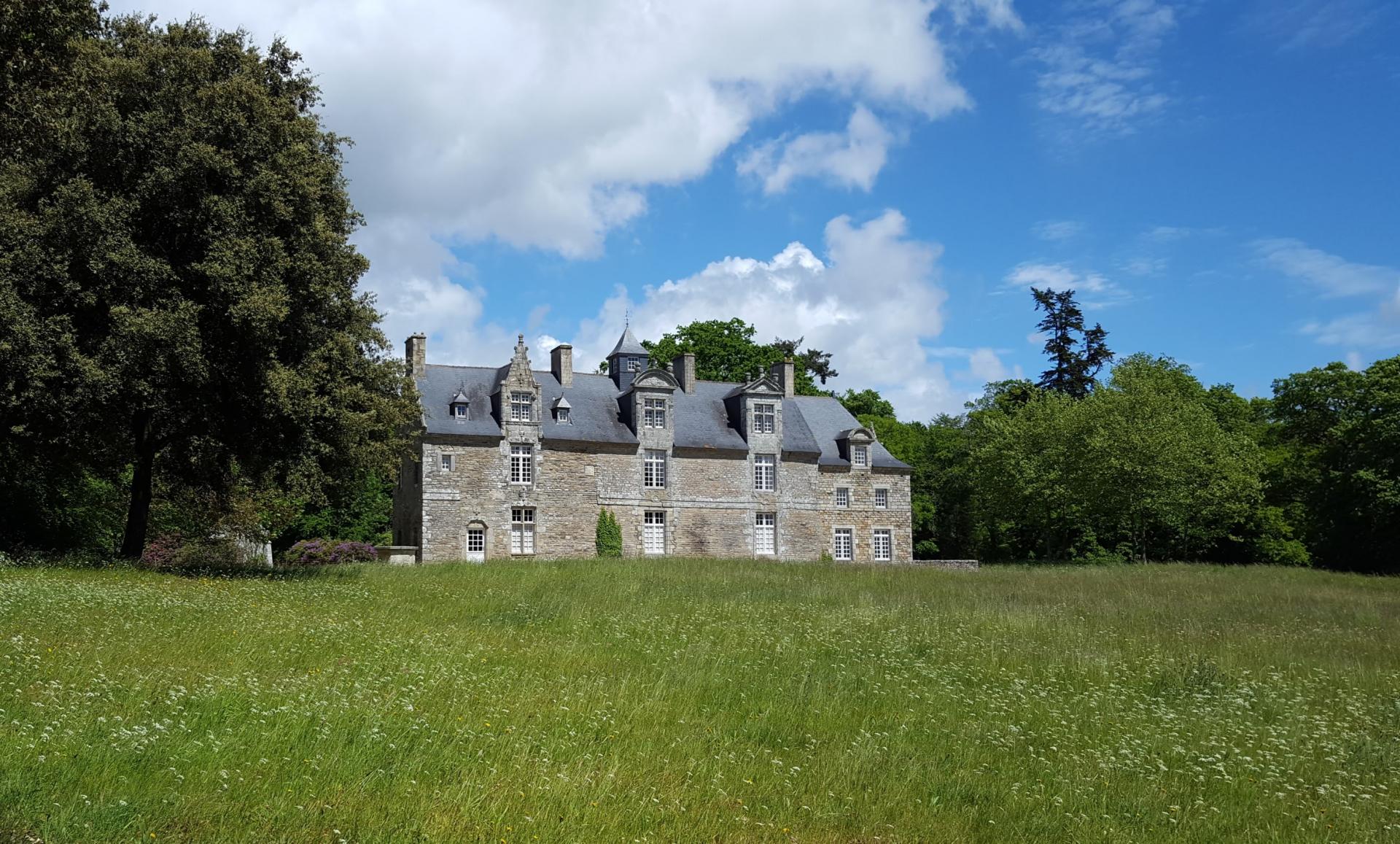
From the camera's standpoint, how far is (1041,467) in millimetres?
54906

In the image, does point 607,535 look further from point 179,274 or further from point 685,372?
point 179,274

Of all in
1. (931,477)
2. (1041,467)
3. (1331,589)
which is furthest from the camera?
(931,477)

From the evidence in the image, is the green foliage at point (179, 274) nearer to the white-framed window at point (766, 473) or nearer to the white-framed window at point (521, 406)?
the white-framed window at point (521, 406)

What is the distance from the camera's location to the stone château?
141 ft

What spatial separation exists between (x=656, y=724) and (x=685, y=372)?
129 feet

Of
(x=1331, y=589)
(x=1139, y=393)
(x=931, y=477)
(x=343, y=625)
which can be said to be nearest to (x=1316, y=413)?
(x=1139, y=393)

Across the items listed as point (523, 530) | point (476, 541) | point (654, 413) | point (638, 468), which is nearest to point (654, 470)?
point (638, 468)

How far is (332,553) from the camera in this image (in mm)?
39969

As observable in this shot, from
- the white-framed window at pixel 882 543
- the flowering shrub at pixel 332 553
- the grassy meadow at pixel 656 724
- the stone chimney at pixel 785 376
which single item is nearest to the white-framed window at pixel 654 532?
the stone chimney at pixel 785 376

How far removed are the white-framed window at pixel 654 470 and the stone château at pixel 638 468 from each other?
2.1 inches

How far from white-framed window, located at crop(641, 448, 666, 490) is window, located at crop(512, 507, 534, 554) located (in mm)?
5314

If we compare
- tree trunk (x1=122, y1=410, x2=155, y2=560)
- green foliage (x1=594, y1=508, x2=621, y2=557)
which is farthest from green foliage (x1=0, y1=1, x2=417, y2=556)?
green foliage (x1=594, y1=508, x2=621, y2=557)

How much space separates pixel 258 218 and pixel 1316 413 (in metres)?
56.6

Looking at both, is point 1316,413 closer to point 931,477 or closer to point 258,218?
point 931,477
